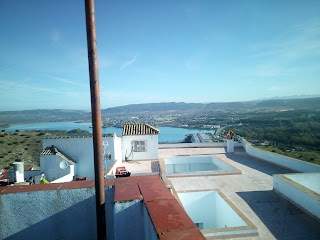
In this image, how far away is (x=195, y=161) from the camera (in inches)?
649

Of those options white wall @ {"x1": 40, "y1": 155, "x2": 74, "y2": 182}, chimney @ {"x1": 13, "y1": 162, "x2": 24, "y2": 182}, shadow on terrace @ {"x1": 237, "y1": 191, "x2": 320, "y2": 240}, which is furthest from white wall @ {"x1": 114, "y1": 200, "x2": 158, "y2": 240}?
white wall @ {"x1": 40, "y1": 155, "x2": 74, "y2": 182}

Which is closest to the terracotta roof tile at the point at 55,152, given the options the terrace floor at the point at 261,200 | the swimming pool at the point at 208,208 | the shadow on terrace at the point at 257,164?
the terrace floor at the point at 261,200

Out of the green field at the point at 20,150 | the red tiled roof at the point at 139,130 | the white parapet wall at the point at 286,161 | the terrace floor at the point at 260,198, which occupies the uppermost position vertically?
the red tiled roof at the point at 139,130

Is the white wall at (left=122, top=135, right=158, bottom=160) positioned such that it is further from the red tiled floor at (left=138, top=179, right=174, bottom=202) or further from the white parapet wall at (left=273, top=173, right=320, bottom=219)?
the red tiled floor at (left=138, top=179, right=174, bottom=202)

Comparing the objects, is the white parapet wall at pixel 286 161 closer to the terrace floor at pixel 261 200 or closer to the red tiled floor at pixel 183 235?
the terrace floor at pixel 261 200

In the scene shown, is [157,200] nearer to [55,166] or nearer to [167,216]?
[167,216]

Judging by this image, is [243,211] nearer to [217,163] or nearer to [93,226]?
[93,226]

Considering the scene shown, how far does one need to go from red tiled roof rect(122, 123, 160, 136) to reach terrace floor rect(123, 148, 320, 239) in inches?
131

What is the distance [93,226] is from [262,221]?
17.3 feet

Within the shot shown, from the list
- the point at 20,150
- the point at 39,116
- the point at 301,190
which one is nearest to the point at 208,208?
the point at 301,190

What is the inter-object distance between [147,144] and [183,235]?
15881 millimetres

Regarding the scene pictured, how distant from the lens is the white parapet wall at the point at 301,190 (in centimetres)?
696

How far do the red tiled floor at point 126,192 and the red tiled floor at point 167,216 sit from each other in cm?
41

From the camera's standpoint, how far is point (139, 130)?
60.7 ft
